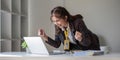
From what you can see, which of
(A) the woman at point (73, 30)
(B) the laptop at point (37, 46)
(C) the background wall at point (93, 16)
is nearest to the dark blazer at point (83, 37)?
(A) the woman at point (73, 30)

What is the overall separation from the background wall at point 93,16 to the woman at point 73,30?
135 cm

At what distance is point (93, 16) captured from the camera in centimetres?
381

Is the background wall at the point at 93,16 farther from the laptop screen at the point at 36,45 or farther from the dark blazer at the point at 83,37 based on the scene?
the laptop screen at the point at 36,45

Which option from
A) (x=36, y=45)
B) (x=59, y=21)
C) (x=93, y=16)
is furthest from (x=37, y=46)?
(x=93, y=16)

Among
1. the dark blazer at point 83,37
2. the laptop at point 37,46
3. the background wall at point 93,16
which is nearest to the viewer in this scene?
the laptop at point 37,46

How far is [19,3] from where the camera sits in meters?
→ 3.50

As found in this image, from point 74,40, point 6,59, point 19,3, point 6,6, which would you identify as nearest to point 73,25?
point 74,40

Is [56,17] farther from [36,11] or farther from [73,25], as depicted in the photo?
[36,11]

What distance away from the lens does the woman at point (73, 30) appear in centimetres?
225

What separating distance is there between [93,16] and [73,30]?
4.96 ft

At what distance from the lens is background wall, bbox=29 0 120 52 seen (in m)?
3.78

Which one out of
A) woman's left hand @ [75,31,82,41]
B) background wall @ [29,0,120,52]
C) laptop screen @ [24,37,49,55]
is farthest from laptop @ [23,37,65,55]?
background wall @ [29,0,120,52]

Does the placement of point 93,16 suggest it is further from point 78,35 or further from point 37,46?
point 37,46

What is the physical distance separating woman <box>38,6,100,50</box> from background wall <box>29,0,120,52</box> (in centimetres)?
135
